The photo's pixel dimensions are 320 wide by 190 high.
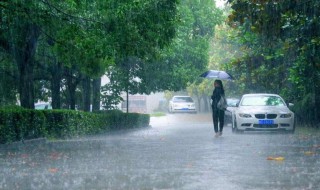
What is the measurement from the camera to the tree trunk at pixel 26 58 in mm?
22161

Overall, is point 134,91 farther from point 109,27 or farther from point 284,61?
point 109,27

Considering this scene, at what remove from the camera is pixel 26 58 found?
74.1ft

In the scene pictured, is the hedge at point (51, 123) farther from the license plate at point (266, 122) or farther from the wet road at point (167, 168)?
the license plate at point (266, 122)

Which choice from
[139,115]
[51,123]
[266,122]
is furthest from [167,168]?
[139,115]

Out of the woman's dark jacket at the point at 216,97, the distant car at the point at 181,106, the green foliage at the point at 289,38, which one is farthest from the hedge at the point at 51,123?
the distant car at the point at 181,106

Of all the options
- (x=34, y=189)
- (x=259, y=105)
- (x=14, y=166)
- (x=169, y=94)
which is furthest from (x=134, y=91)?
(x=169, y=94)

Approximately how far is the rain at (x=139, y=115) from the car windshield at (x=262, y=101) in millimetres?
74

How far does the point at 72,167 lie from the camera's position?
1084cm

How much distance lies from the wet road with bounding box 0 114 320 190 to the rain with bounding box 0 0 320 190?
2cm

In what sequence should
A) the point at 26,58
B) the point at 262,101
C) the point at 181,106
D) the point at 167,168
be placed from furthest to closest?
the point at 181,106
the point at 262,101
the point at 26,58
the point at 167,168

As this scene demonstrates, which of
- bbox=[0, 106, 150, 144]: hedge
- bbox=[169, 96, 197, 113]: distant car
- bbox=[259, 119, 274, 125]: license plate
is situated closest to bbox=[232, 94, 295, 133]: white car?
bbox=[259, 119, 274, 125]: license plate

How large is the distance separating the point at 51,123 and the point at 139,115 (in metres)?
16.3

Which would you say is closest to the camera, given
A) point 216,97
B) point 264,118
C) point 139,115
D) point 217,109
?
point 217,109

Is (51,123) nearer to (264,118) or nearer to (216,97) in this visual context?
(216,97)
